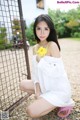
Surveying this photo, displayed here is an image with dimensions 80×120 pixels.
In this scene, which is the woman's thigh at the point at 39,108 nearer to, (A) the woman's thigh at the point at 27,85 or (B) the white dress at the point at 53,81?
(B) the white dress at the point at 53,81

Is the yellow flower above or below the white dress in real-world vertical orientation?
above

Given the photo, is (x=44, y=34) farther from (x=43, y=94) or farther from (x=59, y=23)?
(x=59, y=23)

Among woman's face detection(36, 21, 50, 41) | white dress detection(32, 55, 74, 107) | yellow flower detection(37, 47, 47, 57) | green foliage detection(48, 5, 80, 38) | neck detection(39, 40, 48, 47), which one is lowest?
green foliage detection(48, 5, 80, 38)

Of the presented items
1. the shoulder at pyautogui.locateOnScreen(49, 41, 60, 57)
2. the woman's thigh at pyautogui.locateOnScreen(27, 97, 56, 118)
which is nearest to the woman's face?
the shoulder at pyautogui.locateOnScreen(49, 41, 60, 57)

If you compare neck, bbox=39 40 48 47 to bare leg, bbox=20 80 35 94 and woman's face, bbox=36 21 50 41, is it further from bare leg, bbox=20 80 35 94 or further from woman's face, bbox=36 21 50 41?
bare leg, bbox=20 80 35 94

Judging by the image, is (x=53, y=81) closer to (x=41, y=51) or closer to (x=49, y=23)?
(x=41, y=51)

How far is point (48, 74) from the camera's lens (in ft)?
→ 7.82

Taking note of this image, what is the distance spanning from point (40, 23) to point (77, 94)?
4.25ft

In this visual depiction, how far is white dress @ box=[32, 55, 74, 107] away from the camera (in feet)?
7.85

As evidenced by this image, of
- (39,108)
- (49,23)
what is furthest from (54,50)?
(39,108)

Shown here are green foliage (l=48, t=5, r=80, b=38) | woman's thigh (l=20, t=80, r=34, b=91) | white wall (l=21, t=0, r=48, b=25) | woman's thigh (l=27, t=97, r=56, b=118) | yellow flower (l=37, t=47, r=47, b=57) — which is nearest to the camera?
woman's thigh (l=27, t=97, r=56, b=118)

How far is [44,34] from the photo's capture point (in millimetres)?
2426

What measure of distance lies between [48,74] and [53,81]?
98mm

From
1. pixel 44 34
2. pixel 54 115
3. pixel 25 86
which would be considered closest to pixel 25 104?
pixel 25 86
